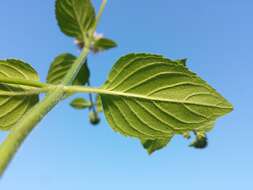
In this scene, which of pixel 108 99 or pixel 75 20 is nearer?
pixel 108 99

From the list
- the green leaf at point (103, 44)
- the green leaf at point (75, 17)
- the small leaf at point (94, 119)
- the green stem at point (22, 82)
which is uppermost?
the small leaf at point (94, 119)

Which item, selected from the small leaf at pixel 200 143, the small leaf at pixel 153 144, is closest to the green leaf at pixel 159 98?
the small leaf at pixel 153 144

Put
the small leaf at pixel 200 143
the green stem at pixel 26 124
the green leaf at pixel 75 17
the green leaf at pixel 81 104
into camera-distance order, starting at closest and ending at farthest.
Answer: the green stem at pixel 26 124 → the green leaf at pixel 75 17 → the small leaf at pixel 200 143 → the green leaf at pixel 81 104

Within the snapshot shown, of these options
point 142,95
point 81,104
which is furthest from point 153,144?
point 81,104

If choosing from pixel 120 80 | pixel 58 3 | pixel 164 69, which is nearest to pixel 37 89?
pixel 120 80

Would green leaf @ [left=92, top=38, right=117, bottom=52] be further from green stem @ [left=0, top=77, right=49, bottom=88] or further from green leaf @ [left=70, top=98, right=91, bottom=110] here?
green leaf @ [left=70, top=98, right=91, bottom=110]

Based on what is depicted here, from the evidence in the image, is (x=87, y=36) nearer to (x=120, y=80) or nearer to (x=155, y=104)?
(x=120, y=80)

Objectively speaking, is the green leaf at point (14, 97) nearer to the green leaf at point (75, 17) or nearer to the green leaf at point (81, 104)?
the green leaf at point (75, 17)
